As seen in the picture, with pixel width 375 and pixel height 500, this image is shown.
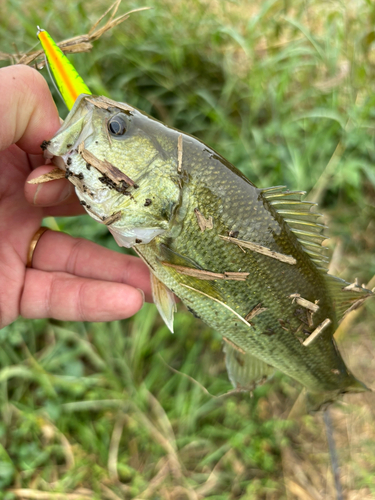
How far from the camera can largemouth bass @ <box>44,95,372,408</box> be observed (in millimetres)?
1432

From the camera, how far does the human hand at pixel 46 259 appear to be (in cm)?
160

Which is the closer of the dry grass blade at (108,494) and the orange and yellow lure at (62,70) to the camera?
the orange and yellow lure at (62,70)

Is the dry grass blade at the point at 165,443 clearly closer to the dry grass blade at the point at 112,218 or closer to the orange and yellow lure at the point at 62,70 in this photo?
the dry grass blade at the point at 112,218

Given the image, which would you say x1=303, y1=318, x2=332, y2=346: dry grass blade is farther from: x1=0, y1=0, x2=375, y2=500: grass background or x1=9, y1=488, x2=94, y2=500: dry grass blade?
x1=9, y1=488, x2=94, y2=500: dry grass blade

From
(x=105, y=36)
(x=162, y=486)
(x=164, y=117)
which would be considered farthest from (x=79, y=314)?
(x=105, y=36)

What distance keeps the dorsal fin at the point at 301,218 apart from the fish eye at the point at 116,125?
66 cm

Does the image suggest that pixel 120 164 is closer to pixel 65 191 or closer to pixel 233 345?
pixel 65 191

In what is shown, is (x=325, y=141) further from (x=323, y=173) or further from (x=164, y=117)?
(x=164, y=117)

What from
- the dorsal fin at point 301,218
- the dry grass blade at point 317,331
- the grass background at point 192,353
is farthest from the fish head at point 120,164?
the grass background at point 192,353

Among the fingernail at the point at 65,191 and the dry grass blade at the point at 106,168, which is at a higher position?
the dry grass blade at the point at 106,168

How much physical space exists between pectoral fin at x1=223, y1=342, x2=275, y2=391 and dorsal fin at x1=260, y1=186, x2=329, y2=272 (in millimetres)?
674

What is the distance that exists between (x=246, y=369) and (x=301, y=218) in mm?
916

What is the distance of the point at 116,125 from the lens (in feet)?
4.75

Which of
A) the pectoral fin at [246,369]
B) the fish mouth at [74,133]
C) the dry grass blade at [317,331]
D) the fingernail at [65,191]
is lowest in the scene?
the pectoral fin at [246,369]
